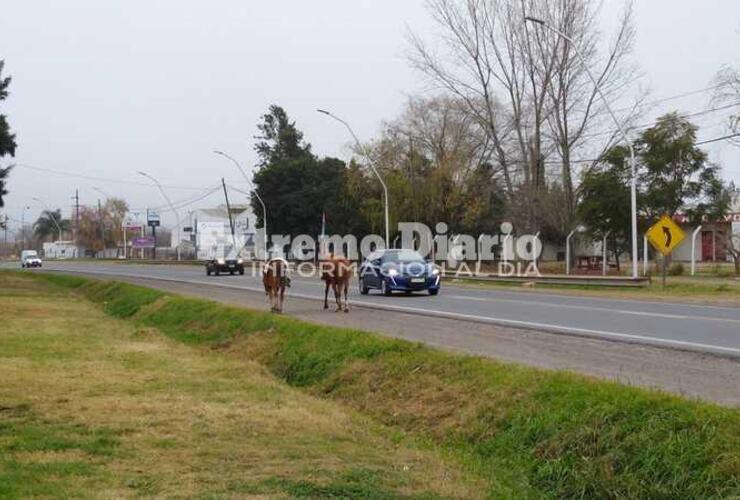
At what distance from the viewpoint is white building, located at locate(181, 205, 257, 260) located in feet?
266

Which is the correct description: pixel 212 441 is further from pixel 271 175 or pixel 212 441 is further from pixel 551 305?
pixel 271 175

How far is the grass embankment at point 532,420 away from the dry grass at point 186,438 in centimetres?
45

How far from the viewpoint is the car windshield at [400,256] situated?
2731cm

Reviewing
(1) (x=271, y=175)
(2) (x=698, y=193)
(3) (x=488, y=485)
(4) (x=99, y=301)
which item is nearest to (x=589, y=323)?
(3) (x=488, y=485)

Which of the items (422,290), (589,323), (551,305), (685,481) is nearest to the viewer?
(685,481)

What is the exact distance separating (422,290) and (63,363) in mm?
15742

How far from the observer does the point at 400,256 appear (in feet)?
90.9

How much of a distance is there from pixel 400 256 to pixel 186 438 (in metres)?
20.4

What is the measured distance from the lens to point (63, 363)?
12.2m

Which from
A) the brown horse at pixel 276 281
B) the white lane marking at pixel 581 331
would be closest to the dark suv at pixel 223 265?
the white lane marking at pixel 581 331

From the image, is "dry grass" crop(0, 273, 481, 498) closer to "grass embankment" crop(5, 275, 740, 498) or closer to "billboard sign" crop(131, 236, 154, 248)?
"grass embankment" crop(5, 275, 740, 498)

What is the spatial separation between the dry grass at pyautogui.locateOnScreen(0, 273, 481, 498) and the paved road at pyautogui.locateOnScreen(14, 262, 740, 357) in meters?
5.94

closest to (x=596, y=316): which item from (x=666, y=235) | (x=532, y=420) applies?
(x=532, y=420)

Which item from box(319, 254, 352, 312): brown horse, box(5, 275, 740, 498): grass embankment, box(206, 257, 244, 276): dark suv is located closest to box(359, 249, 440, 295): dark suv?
box(319, 254, 352, 312): brown horse
